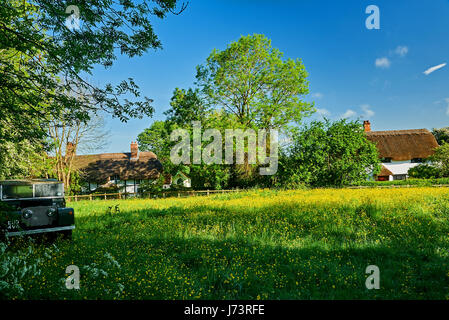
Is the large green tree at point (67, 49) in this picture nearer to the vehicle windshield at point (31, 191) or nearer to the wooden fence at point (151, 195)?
the vehicle windshield at point (31, 191)

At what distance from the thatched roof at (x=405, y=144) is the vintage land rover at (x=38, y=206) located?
124ft

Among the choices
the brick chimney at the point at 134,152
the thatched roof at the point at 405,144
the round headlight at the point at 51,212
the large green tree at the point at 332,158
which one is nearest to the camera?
the round headlight at the point at 51,212

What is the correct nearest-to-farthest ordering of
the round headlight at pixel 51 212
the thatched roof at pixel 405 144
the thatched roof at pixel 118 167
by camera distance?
the round headlight at pixel 51 212 < the thatched roof at pixel 405 144 < the thatched roof at pixel 118 167

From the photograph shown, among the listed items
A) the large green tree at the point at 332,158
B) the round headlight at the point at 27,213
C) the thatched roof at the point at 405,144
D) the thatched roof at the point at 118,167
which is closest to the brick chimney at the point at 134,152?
the thatched roof at the point at 118,167

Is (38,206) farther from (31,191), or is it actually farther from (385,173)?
(385,173)

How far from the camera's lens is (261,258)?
539 cm

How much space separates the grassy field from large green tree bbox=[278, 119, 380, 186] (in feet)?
47.9

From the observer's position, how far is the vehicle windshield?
6.23 m

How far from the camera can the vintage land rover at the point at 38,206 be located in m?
6.17

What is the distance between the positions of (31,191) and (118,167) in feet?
100

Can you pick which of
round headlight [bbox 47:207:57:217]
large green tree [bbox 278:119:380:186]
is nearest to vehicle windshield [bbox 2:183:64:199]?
round headlight [bbox 47:207:57:217]

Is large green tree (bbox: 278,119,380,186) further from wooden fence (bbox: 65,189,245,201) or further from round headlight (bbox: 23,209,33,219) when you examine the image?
round headlight (bbox: 23,209,33,219)

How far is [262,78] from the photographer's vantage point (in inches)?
1005
